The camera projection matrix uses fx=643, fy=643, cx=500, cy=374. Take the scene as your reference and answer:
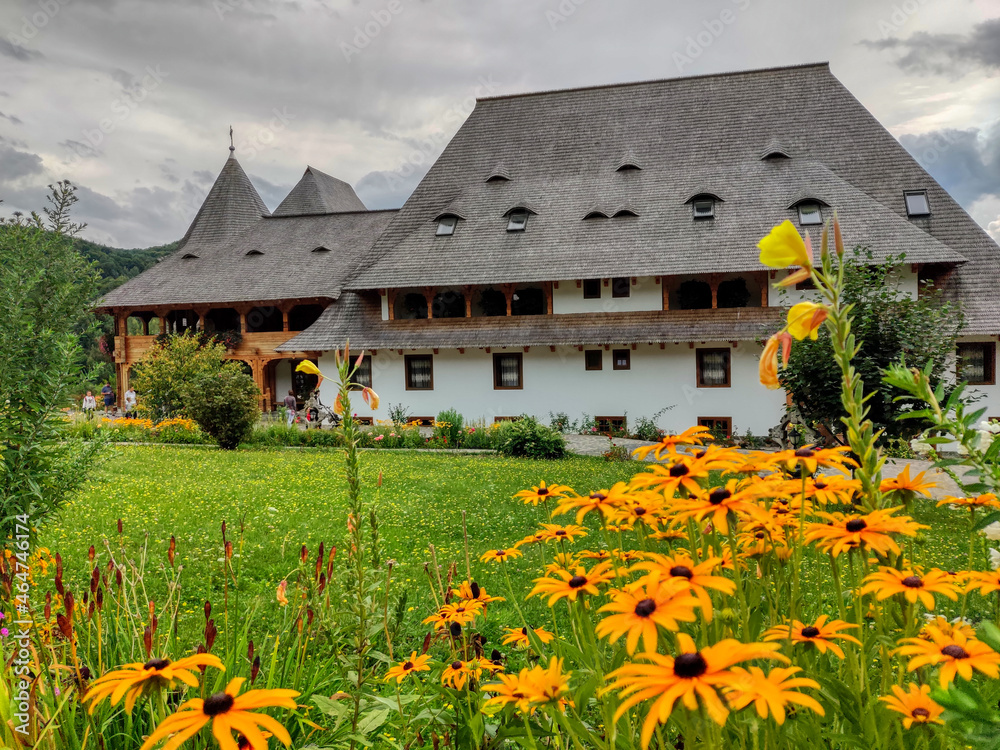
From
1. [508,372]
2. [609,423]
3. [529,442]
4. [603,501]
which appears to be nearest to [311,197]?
[508,372]

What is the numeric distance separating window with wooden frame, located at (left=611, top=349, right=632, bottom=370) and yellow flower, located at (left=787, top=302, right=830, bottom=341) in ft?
60.4

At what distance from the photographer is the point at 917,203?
1978cm

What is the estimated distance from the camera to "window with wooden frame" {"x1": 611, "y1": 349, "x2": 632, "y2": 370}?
761 inches

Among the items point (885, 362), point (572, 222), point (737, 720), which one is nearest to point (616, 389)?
point (572, 222)

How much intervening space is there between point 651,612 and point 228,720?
74 centimetres

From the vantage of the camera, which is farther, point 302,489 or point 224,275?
point 224,275

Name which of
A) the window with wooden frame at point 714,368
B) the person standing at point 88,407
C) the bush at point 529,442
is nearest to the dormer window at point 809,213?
the window with wooden frame at point 714,368

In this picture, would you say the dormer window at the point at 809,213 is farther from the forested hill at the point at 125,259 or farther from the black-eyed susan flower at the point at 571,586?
the forested hill at the point at 125,259

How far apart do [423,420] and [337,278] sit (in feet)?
25.7

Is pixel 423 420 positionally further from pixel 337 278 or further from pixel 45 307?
pixel 45 307

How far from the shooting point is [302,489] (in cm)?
1014

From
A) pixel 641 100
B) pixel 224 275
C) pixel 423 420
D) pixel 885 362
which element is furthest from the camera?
pixel 224 275

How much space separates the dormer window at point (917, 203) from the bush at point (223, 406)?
788 inches

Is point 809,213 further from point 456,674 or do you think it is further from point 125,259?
point 125,259
